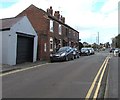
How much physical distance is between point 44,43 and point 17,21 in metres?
10.0

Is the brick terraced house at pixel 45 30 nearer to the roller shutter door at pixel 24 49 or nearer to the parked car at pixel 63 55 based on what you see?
the parked car at pixel 63 55

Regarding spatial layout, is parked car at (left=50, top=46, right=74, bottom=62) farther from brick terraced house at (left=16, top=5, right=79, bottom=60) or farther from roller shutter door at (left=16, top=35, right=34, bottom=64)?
roller shutter door at (left=16, top=35, right=34, bottom=64)

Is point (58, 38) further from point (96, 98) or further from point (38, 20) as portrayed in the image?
point (96, 98)

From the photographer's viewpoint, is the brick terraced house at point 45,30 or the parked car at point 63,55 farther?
the brick terraced house at point 45,30

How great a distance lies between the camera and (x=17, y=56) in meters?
29.0

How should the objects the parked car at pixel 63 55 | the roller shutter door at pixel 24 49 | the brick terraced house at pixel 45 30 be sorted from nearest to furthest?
the roller shutter door at pixel 24 49 → the parked car at pixel 63 55 → the brick terraced house at pixel 45 30

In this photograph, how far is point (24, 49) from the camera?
1232 inches

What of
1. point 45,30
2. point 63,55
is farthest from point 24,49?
point 45,30

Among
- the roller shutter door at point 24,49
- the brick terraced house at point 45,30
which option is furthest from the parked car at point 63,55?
the roller shutter door at point 24,49

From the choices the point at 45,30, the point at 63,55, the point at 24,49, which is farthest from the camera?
the point at 45,30

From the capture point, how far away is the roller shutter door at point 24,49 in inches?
1170

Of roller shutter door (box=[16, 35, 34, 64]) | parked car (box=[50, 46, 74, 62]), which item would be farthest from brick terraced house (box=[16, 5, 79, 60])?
roller shutter door (box=[16, 35, 34, 64])

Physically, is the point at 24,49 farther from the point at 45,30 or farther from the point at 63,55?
the point at 45,30

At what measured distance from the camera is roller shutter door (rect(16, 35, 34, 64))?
29722mm
